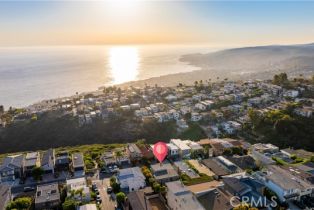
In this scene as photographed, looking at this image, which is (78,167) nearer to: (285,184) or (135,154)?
(135,154)

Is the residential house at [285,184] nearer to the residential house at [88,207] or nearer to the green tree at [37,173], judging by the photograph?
the residential house at [88,207]

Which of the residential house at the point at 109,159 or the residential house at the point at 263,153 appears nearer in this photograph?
the residential house at the point at 263,153

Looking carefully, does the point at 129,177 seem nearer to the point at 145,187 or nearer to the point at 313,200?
the point at 145,187

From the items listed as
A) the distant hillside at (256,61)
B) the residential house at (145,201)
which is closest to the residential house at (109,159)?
the residential house at (145,201)

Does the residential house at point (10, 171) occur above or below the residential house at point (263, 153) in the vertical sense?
below

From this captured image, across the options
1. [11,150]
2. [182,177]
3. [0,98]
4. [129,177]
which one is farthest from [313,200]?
[0,98]
